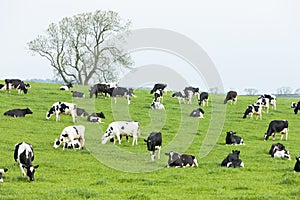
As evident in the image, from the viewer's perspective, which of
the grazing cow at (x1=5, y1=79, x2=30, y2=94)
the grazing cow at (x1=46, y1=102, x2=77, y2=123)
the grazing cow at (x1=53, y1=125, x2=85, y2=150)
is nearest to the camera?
the grazing cow at (x1=53, y1=125, x2=85, y2=150)

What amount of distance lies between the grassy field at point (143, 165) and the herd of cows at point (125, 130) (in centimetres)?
46

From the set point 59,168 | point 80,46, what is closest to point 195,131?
point 59,168

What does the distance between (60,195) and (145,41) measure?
10211 millimetres

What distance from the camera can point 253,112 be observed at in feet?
→ 130

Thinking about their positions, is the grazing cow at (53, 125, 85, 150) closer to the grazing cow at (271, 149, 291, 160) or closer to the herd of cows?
the herd of cows

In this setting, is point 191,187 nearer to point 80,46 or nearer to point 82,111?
point 82,111

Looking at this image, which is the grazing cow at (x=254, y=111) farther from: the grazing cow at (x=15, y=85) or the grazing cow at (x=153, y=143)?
the grazing cow at (x=15, y=85)

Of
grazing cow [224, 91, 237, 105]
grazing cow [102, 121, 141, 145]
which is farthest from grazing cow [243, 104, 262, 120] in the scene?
grazing cow [102, 121, 141, 145]

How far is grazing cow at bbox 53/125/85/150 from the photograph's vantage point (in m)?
23.0

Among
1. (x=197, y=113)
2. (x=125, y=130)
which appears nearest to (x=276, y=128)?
(x=197, y=113)

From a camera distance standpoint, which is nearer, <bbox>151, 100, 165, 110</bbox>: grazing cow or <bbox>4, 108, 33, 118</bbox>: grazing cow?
<bbox>4, 108, 33, 118</bbox>: grazing cow

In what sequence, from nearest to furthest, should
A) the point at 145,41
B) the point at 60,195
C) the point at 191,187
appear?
Answer: the point at 60,195, the point at 191,187, the point at 145,41

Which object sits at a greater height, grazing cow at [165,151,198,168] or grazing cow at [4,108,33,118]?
grazing cow at [4,108,33,118]

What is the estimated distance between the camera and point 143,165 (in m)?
19.2
